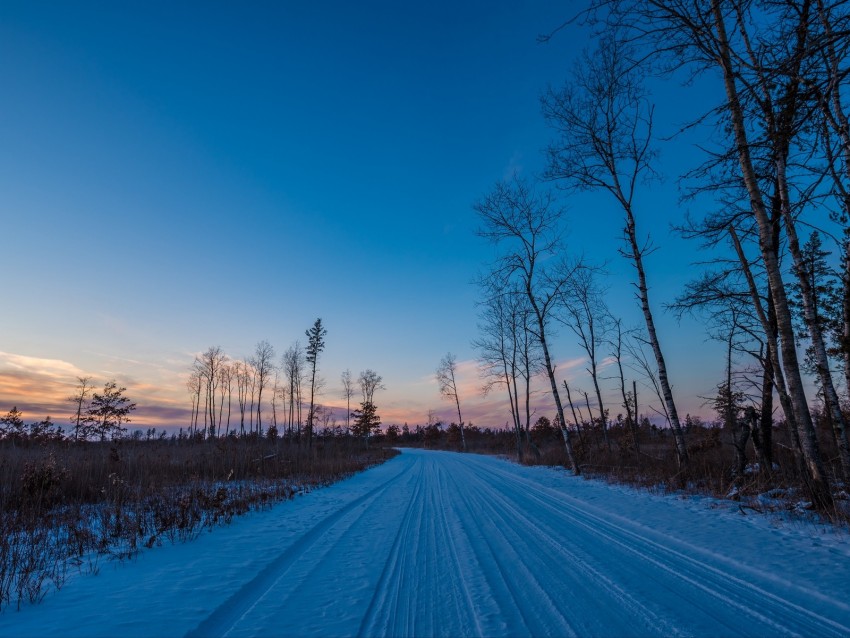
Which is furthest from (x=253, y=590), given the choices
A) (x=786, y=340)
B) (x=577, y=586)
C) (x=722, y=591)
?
(x=786, y=340)

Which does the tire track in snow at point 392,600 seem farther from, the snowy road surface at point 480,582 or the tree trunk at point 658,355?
the tree trunk at point 658,355

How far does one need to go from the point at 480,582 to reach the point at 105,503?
8914 millimetres

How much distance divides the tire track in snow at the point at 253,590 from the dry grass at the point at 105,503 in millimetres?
1801

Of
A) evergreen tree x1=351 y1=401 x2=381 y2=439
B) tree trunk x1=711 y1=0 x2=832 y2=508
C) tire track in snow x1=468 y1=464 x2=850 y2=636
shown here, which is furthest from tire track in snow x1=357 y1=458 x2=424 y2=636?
evergreen tree x1=351 y1=401 x2=381 y2=439

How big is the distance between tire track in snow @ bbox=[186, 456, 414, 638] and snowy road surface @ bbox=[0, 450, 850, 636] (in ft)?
0.06

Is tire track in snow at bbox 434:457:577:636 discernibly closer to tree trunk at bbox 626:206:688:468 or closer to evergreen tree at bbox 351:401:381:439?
tree trunk at bbox 626:206:688:468

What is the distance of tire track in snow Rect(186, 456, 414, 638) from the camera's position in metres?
2.74

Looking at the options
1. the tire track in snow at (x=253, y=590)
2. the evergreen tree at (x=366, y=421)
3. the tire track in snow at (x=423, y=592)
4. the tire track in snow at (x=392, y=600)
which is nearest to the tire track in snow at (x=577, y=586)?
the tire track in snow at (x=423, y=592)

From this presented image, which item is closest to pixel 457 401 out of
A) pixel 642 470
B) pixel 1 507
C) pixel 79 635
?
pixel 642 470

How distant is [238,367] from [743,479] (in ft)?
213

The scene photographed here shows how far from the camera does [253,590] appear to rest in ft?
11.2

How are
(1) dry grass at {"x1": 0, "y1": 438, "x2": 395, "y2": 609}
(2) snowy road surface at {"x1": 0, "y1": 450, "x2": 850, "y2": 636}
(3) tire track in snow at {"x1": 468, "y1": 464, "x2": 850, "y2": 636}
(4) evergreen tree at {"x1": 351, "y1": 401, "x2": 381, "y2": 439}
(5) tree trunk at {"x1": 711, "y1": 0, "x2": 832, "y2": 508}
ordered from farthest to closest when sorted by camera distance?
(4) evergreen tree at {"x1": 351, "y1": 401, "x2": 381, "y2": 439}, (5) tree trunk at {"x1": 711, "y1": 0, "x2": 832, "y2": 508}, (1) dry grass at {"x1": 0, "y1": 438, "x2": 395, "y2": 609}, (2) snowy road surface at {"x1": 0, "y1": 450, "x2": 850, "y2": 636}, (3) tire track in snow at {"x1": 468, "y1": 464, "x2": 850, "y2": 636}

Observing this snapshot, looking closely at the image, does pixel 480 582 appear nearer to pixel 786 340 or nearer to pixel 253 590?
pixel 253 590

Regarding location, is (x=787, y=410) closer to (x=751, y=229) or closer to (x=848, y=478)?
(x=848, y=478)
